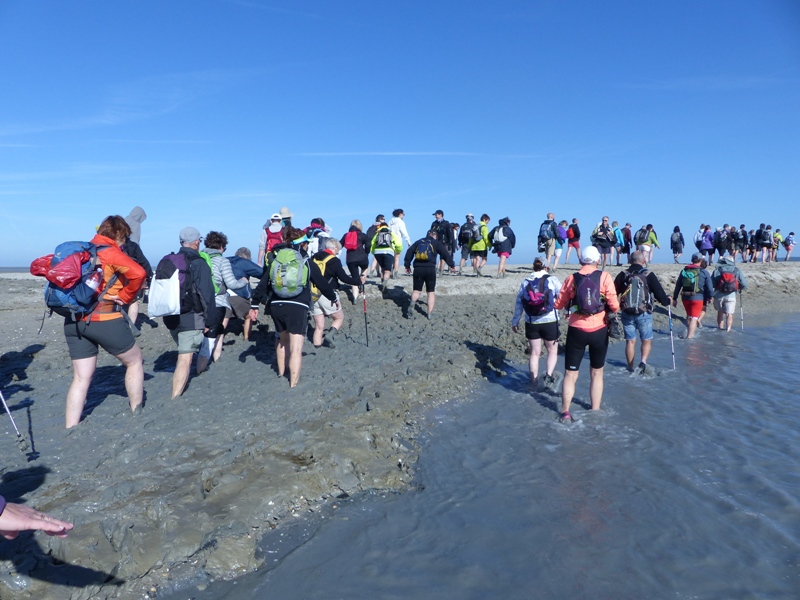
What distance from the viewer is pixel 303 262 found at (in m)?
7.16

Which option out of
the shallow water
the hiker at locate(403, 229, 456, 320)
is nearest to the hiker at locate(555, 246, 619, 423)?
the shallow water

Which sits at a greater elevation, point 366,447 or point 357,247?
point 357,247

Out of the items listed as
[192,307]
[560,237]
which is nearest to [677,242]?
[560,237]

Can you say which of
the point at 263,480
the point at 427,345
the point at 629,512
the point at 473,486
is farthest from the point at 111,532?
the point at 427,345

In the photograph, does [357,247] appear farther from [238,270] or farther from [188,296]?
[188,296]

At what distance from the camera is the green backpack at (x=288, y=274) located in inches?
276

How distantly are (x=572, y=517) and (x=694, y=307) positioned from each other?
9.59 meters

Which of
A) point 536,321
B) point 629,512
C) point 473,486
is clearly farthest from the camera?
point 536,321

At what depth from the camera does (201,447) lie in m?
5.45

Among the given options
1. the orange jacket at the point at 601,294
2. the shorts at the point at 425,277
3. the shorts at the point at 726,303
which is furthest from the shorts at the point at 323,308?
the shorts at the point at 726,303

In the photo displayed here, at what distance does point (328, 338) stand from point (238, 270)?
215cm

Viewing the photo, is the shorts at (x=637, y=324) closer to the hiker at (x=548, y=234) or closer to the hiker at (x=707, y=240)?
the hiker at (x=548, y=234)

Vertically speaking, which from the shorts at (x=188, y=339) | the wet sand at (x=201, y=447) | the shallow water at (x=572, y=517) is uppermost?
the shorts at (x=188, y=339)

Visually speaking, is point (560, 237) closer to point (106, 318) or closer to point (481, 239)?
point (481, 239)
